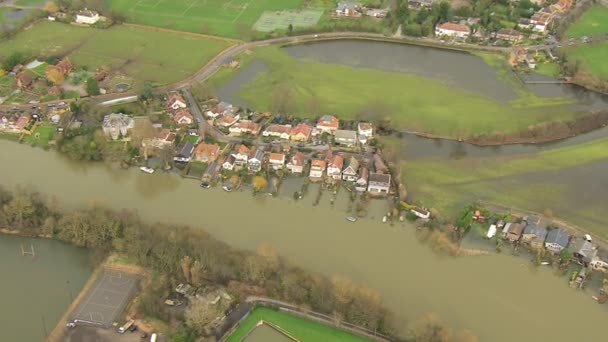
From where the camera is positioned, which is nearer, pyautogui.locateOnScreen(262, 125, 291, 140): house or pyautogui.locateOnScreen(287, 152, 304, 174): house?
pyautogui.locateOnScreen(287, 152, 304, 174): house

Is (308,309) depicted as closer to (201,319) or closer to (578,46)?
(201,319)

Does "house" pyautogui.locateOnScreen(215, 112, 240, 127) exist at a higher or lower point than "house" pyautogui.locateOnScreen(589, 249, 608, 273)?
lower

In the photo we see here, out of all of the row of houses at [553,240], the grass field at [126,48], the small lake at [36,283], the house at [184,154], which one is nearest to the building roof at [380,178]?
the row of houses at [553,240]

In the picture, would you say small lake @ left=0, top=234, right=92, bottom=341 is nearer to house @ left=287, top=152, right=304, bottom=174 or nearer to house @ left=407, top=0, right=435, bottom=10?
house @ left=287, top=152, right=304, bottom=174

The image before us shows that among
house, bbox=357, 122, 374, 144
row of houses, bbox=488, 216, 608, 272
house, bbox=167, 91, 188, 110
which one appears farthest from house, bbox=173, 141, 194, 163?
row of houses, bbox=488, 216, 608, 272

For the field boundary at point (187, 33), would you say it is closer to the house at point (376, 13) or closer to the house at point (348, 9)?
the house at point (348, 9)

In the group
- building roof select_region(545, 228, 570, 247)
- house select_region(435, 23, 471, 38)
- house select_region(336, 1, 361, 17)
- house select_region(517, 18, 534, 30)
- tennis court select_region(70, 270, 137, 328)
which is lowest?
tennis court select_region(70, 270, 137, 328)
